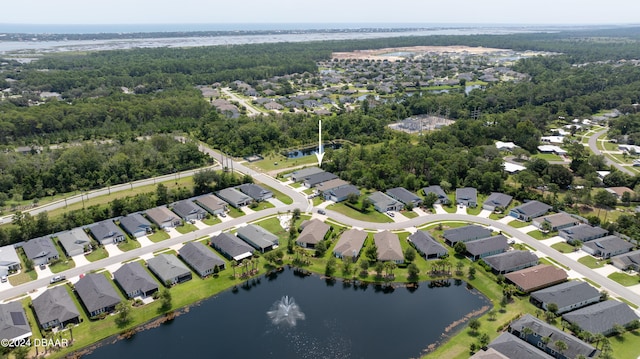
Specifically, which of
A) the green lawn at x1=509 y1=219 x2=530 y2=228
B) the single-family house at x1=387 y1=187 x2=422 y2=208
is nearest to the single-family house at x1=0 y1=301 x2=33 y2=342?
the single-family house at x1=387 y1=187 x2=422 y2=208

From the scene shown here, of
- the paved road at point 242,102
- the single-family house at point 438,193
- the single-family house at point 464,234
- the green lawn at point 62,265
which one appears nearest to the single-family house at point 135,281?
the green lawn at point 62,265

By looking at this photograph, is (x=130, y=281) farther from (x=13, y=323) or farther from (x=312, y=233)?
(x=312, y=233)

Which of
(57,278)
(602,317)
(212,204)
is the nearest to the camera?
(602,317)

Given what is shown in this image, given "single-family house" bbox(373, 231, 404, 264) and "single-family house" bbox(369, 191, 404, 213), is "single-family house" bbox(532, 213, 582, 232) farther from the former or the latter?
"single-family house" bbox(373, 231, 404, 264)

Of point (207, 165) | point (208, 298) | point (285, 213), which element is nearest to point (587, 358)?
point (208, 298)

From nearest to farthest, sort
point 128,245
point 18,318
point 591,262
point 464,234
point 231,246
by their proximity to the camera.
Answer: point 18,318, point 591,262, point 231,246, point 128,245, point 464,234

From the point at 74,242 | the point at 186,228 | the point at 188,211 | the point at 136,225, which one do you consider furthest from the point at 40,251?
the point at 188,211
